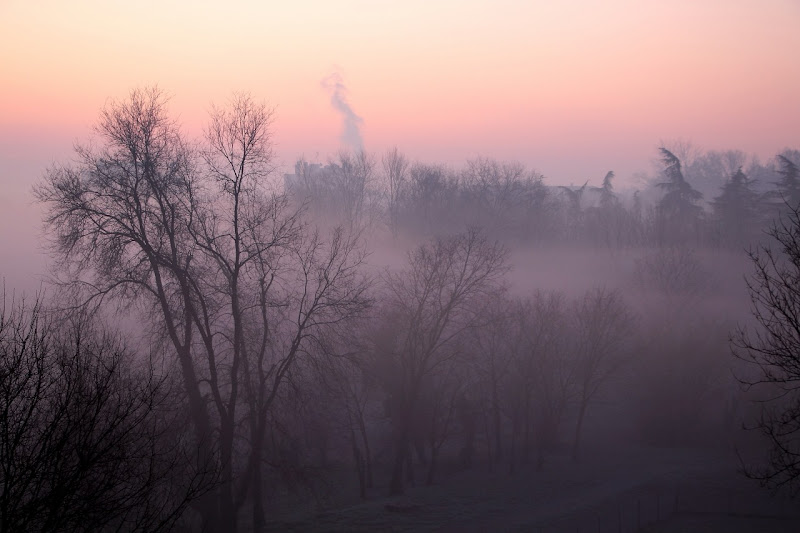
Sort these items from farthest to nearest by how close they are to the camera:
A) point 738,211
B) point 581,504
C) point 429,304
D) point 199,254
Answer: point 738,211
point 429,304
point 581,504
point 199,254

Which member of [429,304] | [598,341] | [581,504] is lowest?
[581,504]

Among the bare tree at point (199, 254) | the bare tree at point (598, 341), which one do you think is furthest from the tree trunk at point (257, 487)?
the bare tree at point (598, 341)

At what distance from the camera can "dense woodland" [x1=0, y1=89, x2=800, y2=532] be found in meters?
8.87

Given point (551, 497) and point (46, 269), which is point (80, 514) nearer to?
point (46, 269)

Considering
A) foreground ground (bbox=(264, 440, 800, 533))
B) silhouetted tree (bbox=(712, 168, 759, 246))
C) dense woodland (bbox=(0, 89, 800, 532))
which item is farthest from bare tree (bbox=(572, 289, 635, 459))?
silhouetted tree (bbox=(712, 168, 759, 246))

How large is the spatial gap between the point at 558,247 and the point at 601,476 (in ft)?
148

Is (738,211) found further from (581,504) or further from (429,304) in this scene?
(429,304)

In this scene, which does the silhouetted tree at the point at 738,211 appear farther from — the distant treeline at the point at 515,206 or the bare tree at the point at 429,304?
the bare tree at the point at 429,304

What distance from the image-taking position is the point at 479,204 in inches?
2766

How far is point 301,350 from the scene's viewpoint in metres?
17.8

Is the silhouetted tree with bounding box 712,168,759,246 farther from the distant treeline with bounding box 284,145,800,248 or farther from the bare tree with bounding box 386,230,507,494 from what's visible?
the bare tree with bounding box 386,230,507,494

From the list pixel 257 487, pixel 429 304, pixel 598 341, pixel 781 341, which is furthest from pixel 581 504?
pixel 781 341

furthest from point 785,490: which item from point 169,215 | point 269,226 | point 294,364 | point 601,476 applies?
point 169,215

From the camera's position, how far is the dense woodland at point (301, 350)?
8.87 m
